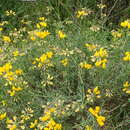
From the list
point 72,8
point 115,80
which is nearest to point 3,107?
point 115,80

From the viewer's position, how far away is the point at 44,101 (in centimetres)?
230

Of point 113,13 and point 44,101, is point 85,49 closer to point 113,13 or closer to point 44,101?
point 44,101

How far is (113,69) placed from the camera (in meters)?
2.37

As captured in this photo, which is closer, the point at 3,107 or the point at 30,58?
the point at 3,107

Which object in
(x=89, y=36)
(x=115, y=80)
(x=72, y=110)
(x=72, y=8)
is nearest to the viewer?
(x=72, y=110)

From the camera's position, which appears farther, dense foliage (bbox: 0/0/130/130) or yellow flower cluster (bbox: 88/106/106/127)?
dense foliage (bbox: 0/0/130/130)

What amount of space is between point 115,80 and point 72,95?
1.17ft

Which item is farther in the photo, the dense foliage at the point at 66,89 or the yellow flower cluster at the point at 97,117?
the dense foliage at the point at 66,89

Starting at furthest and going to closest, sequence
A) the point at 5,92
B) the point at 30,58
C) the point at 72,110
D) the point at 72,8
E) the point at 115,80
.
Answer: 1. the point at 72,8
2. the point at 30,58
3. the point at 5,92
4. the point at 115,80
5. the point at 72,110

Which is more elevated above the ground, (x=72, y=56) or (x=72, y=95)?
(x=72, y=56)

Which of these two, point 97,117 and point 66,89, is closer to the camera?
point 97,117

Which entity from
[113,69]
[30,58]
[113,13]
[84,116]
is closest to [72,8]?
[113,13]

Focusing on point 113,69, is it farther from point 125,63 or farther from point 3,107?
point 3,107

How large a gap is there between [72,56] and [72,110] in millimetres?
562
